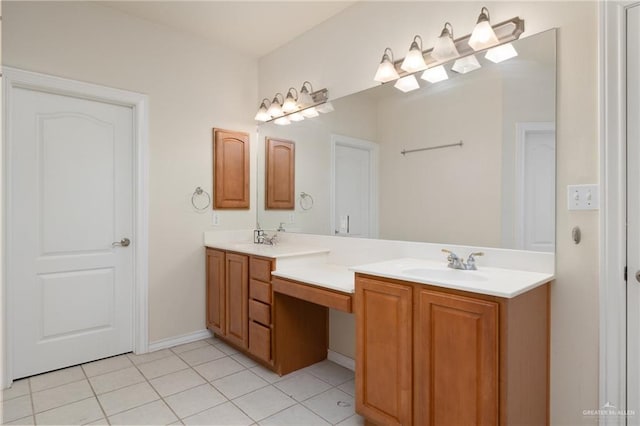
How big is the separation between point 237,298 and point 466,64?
230 centimetres

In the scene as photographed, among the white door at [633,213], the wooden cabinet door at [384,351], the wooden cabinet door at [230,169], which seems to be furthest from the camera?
the wooden cabinet door at [230,169]

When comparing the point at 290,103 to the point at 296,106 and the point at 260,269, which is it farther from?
the point at 260,269

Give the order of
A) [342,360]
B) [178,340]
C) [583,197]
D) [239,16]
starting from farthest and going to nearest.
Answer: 1. [178,340]
2. [239,16]
3. [342,360]
4. [583,197]

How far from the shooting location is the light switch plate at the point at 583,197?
159cm

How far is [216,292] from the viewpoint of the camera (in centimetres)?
313

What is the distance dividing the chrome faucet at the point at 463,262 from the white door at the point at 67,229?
2.51m

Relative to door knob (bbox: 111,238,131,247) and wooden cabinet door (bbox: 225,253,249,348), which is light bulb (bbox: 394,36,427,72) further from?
door knob (bbox: 111,238,131,247)

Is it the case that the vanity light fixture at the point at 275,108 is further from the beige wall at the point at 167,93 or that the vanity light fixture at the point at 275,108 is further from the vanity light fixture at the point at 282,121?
the beige wall at the point at 167,93

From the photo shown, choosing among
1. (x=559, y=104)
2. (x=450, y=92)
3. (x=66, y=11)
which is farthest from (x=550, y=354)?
(x=66, y=11)

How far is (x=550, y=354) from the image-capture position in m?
1.70

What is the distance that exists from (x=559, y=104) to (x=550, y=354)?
1.20 meters

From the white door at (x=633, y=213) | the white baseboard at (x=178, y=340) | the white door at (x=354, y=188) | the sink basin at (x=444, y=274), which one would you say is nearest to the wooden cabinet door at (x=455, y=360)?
the sink basin at (x=444, y=274)

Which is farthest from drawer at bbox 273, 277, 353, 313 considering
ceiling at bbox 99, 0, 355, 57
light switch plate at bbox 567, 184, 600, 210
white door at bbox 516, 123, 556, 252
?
ceiling at bbox 99, 0, 355, 57

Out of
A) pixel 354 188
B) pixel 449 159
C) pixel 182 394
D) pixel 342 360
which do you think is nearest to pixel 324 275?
pixel 354 188
